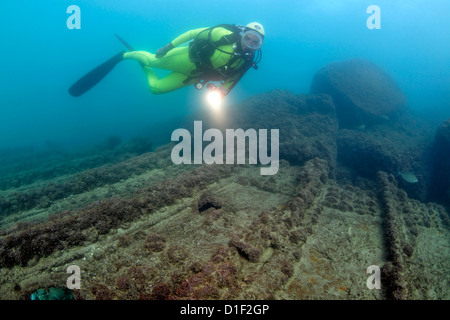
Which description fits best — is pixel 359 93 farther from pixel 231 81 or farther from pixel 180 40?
pixel 180 40

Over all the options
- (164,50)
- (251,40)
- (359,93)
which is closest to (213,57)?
(251,40)

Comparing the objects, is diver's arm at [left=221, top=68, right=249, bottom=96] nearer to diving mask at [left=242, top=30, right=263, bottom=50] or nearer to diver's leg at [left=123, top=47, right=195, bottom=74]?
diving mask at [left=242, top=30, right=263, bottom=50]

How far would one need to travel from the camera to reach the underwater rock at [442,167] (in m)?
9.20

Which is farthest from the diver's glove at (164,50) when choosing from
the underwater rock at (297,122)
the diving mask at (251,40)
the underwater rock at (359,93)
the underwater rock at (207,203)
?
the underwater rock at (359,93)

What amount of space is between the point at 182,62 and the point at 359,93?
535 inches

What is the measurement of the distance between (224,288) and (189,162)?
18.4 ft

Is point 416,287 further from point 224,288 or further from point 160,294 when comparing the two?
point 160,294

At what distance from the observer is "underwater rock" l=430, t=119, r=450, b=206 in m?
9.20

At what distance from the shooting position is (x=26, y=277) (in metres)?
2.86

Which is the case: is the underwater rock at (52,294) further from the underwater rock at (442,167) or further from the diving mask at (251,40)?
the underwater rock at (442,167)

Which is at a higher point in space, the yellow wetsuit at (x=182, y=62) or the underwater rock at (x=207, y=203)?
the yellow wetsuit at (x=182, y=62)

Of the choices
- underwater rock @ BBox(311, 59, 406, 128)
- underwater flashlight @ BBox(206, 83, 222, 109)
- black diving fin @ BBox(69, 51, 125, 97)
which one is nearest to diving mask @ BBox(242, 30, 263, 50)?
underwater flashlight @ BBox(206, 83, 222, 109)

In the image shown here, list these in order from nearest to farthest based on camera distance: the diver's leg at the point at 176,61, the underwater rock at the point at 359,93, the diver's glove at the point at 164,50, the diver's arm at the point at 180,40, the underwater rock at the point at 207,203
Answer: the underwater rock at the point at 207,203, the diver's arm at the point at 180,40, the diver's leg at the point at 176,61, the diver's glove at the point at 164,50, the underwater rock at the point at 359,93

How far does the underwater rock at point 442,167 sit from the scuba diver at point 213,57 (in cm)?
969
